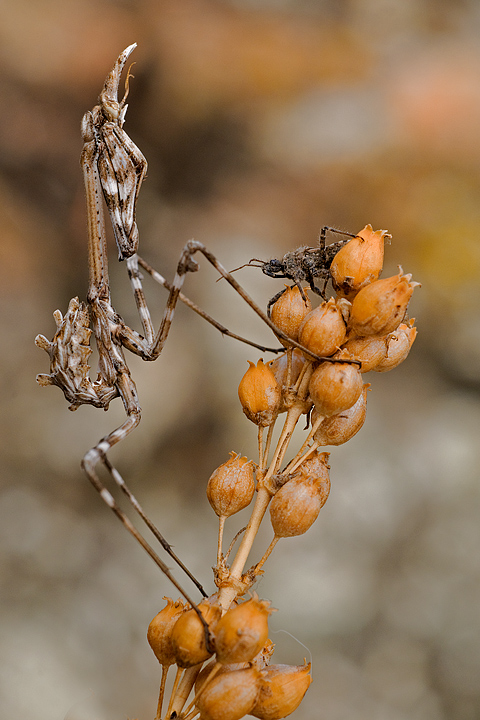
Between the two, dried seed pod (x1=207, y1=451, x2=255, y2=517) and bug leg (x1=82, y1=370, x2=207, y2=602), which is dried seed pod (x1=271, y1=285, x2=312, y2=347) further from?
bug leg (x1=82, y1=370, x2=207, y2=602)

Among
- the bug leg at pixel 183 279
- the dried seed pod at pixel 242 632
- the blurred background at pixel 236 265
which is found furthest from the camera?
the blurred background at pixel 236 265

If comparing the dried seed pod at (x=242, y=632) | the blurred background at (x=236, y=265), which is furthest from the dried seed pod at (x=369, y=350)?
the blurred background at (x=236, y=265)

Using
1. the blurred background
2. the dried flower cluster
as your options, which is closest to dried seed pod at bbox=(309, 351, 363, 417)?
the dried flower cluster

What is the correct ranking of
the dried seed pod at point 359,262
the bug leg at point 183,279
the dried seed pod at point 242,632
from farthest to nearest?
the bug leg at point 183,279, the dried seed pod at point 359,262, the dried seed pod at point 242,632

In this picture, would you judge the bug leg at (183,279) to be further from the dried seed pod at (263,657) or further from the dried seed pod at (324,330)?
the dried seed pod at (263,657)

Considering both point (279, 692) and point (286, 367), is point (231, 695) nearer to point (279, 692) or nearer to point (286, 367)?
point (279, 692)

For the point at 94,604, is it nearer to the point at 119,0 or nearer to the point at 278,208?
the point at 278,208

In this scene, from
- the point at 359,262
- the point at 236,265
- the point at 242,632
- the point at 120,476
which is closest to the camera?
the point at 242,632

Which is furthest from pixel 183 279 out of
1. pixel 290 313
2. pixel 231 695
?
pixel 231 695

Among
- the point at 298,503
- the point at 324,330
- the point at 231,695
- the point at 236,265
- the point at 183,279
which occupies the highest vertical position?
the point at 236,265
